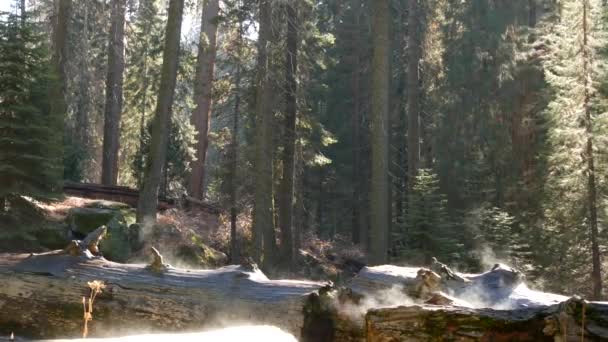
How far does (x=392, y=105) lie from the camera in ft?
100

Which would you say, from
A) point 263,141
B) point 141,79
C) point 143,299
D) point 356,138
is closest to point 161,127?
point 263,141

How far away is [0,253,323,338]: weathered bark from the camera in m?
6.70

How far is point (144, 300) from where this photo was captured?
6949 mm

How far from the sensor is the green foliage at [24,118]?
1175 centimetres

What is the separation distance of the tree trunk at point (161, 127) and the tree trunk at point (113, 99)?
27.9 feet

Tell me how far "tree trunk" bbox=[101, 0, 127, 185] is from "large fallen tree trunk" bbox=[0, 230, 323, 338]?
16774 millimetres

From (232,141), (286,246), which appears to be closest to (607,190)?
(286,246)

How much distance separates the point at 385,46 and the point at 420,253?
19.3 feet

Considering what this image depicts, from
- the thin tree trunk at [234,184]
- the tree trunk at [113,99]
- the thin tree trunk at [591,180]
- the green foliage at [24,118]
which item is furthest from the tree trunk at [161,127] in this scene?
the thin tree trunk at [591,180]

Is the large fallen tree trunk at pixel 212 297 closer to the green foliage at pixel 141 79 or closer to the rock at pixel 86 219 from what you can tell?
the rock at pixel 86 219

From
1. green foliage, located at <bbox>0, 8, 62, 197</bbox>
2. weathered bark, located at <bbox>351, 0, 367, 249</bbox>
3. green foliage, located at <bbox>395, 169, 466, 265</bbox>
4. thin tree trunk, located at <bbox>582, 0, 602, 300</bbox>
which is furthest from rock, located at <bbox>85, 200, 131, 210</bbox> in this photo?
weathered bark, located at <bbox>351, 0, 367, 249</bbox>

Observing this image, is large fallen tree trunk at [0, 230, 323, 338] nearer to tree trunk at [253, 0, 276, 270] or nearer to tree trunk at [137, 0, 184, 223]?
tree trunk at [137, 0, 184, 223]

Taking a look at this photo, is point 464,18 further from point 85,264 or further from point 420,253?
point 85,264

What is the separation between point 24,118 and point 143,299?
6.78 m
